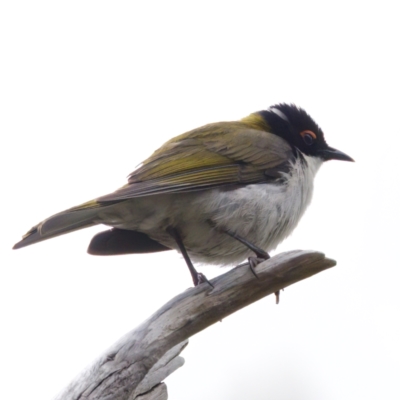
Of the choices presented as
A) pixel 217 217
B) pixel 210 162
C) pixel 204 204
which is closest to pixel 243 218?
pixel 217 217

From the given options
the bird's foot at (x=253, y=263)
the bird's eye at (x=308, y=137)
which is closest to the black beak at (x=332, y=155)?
the bird's eye at (x=308, y=137)

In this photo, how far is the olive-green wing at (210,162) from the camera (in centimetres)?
537

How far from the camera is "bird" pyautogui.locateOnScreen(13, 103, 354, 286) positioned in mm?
5281

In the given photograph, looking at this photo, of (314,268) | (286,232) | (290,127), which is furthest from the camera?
(290,127)

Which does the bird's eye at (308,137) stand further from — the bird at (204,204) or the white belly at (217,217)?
the white belly at (217,217)

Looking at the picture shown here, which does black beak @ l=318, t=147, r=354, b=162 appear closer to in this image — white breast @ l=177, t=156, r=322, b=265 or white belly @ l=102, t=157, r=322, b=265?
white breast @ l=177, t=156, r=322, b=265

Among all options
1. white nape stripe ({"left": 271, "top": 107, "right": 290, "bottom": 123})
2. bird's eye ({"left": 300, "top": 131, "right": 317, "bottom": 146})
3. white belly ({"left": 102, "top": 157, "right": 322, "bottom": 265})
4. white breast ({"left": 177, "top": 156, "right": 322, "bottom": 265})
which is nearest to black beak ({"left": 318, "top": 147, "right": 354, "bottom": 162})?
bird's eye ({"left": 300, "top": 131, "right": 317, "bottom": 146})

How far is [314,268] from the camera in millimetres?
4559

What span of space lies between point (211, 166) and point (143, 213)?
2.36 feet

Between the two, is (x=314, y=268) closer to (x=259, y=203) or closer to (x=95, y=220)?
(x=259, y=203)

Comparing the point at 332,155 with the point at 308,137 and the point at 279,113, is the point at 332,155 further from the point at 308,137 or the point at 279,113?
the point at 279,113

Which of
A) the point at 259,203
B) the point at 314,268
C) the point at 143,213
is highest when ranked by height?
the point at 143,213

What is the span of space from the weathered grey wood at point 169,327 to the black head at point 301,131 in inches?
92.5

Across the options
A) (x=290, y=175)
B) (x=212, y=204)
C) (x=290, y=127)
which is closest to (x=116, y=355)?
(x=212, y=204)
